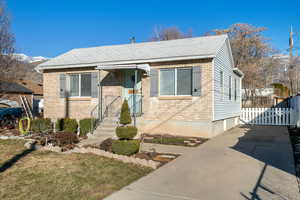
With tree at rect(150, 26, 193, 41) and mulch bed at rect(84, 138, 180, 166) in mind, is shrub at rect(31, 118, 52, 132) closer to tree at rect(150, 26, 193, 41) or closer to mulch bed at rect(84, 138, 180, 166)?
mulch bed at rect(84, 138, 180, 166)

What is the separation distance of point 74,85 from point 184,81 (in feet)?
21.5

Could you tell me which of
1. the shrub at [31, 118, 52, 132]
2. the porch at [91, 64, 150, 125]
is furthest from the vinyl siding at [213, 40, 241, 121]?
the shrub at [31, 118, 52, 132]

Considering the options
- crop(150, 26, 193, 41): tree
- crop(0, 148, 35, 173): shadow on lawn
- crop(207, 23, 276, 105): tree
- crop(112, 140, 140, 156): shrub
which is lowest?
crop(0, 148, 35, 173): shadow on lawn

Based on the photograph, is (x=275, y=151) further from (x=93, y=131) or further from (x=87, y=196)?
(x=93, y=131)

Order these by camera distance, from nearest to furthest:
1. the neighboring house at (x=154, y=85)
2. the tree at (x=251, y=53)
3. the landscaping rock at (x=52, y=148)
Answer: the landscaping rock at (x=52, y=148), the neighboring house at (x=154, y=85), the tree at (x=251, y=53)

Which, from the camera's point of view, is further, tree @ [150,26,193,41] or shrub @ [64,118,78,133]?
tree @ [150,26,193,41]

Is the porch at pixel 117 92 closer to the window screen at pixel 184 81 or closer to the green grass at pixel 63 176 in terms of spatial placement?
the window screen at pixel 184 81

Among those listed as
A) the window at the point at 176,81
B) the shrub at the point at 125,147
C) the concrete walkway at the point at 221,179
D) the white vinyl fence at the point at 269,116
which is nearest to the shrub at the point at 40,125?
the window at the point at 176,81

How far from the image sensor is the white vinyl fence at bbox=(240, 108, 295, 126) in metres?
16.6

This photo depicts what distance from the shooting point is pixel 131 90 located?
12797 millimetres

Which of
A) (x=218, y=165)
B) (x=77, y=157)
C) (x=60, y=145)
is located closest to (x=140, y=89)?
(x=60, y=145)

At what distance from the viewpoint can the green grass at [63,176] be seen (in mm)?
4480

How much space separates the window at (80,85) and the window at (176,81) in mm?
4398

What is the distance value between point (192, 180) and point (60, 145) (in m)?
5.06
